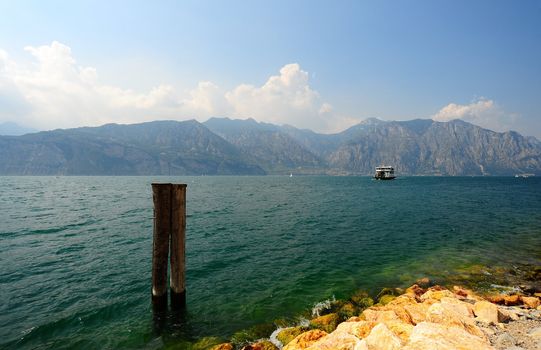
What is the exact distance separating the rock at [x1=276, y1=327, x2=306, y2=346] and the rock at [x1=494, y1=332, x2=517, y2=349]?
5.97 meters

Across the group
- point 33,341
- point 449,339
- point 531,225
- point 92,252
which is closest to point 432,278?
point 449,339

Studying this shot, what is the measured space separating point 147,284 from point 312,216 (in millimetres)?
28753

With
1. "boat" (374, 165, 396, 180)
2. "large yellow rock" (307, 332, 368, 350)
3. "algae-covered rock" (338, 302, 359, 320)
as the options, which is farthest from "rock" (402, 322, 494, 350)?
"boat" (374, 165, 396, 180)

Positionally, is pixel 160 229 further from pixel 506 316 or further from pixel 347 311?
pixel 506 316

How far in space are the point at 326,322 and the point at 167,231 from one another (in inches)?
290

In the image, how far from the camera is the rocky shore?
6.93 meters

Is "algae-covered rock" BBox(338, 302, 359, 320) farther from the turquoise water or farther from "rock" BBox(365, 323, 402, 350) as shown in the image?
"rock" BBox(365, 323, 402, 350)

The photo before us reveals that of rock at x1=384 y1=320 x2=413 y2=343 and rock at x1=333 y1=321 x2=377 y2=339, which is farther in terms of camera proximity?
rock at x1=333 y1=321 x2=377 y2=339

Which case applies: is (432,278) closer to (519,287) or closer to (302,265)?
(519,287)

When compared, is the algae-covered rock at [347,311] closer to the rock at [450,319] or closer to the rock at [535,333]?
the rock at [450,319]

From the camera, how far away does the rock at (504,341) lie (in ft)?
23.7

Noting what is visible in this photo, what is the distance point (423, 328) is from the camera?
7.25 meters

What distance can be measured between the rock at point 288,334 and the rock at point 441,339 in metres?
4.64

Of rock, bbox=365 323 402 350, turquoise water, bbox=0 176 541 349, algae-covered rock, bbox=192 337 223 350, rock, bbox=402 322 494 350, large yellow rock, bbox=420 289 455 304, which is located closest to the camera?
rock, bbox=402 322 494 350
